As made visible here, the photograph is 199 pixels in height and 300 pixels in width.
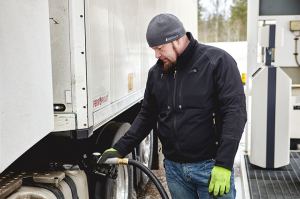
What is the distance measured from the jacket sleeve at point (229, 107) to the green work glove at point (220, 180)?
4 centimetres

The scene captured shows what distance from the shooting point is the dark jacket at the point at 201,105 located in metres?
2.83

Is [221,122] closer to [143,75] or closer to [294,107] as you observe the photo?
[143,75]

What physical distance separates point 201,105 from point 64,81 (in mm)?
939

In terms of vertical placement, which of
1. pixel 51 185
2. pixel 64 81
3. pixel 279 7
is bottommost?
pixel 51 185

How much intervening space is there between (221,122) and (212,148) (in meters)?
0.20

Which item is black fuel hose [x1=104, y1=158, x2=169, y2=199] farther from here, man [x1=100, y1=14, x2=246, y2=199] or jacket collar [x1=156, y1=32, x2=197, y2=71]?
jacket collar [x1=156, y1=32, x2=197, y2=71]

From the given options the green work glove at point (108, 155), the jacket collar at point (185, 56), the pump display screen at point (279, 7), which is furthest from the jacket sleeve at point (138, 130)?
the pump display screen at point (279, 7)

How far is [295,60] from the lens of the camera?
766 centimetres

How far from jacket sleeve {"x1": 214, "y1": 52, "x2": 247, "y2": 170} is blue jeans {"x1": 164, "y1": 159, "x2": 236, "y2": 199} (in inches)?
9.7

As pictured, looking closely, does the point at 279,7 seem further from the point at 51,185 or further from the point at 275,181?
the point at 51,185

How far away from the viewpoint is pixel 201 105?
293 centimetres

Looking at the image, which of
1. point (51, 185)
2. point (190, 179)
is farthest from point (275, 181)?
point (51, 185)

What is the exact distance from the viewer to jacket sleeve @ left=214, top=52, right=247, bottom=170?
9.15ft

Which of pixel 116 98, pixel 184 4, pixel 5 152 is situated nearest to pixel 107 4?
pixel 116 98
